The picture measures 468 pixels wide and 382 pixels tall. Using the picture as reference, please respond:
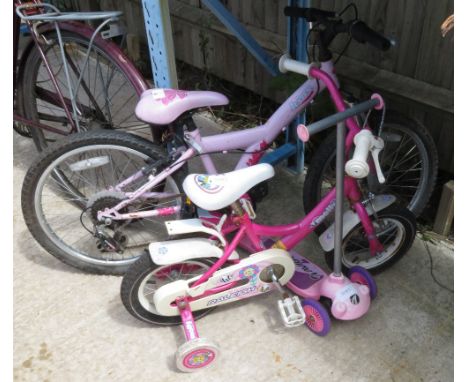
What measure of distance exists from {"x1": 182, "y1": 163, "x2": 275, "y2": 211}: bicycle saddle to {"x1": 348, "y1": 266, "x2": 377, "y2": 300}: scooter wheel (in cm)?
64

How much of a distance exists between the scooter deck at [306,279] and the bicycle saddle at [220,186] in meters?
0.57

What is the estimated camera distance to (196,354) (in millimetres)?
1900

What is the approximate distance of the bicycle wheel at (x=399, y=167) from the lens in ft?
7.67

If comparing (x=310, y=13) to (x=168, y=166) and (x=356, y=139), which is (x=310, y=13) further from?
(x=168, y=166)

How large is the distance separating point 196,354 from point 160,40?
1344mm

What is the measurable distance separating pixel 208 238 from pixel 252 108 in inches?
76.9

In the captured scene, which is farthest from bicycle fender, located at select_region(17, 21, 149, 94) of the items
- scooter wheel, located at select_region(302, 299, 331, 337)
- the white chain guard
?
scooter wheel, located at select_region(302, 299, 331, 337)

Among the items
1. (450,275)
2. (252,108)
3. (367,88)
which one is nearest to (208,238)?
(450,275)

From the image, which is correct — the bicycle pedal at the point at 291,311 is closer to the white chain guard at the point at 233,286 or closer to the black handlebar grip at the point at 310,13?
the white chain guard at the point at 233,286

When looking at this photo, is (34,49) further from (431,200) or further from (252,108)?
(431,200)

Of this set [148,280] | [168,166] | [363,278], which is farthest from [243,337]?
[168,166]

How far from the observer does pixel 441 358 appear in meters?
1.97

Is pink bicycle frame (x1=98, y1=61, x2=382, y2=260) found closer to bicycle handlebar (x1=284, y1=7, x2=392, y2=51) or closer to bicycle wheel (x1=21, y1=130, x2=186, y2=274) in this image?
bicycle wheel (x1=21, y1=130, x2=186, y2=274)

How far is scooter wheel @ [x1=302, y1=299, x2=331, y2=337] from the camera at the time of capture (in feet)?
6.56
